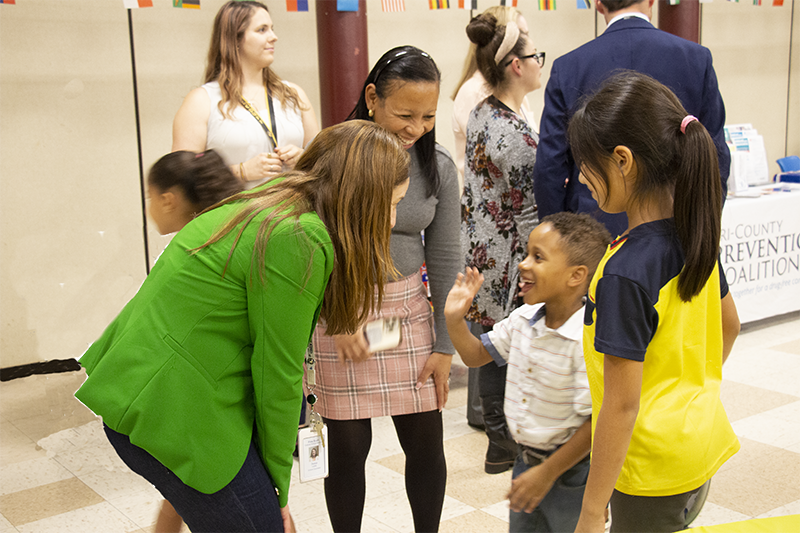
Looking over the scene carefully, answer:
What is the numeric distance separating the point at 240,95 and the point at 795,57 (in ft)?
20.7

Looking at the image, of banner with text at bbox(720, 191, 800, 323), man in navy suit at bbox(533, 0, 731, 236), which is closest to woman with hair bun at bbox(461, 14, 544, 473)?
man in navy suit at bbox(533, 0, 731, 236)

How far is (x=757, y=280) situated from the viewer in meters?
4.60

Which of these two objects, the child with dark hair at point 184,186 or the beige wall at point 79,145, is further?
the beige wall at point 79,145

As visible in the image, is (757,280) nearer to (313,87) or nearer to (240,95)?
(313,87)

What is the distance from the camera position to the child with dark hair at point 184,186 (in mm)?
1890

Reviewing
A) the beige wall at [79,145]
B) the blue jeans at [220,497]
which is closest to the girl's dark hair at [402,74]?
the blue jeans at [220,497]

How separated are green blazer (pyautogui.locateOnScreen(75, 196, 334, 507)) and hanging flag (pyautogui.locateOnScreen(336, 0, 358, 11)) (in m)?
2.53

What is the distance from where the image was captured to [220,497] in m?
1.31

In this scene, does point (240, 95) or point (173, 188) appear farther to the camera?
point (240, 95)

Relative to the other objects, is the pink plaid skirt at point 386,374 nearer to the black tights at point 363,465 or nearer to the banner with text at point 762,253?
the black tights at point 363,465

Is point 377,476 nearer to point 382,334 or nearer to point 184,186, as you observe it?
point 382,334

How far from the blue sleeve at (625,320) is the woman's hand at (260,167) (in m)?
1.50

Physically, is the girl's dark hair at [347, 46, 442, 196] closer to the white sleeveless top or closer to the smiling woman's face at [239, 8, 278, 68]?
the white sleeveless top

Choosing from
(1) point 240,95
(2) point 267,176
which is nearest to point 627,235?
(2) point 267,176
